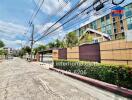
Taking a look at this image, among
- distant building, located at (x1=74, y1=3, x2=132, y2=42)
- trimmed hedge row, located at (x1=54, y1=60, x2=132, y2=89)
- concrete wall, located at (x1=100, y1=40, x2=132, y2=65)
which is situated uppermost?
distant building, located at (x1=74, y1=3, x2=132, y2=42)

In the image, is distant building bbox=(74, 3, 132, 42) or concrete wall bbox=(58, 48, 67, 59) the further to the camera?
distant building bbox=(74, 3, 132, 42)

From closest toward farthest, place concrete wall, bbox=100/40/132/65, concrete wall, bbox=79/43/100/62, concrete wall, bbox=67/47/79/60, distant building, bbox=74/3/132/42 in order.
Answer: concrete wall, bbox=100/40/132/65 → concrete wall, bbox=79/43/100/62 → concrete wall, bbox=67/47/79/60 → distant building, bbox=74/3/132/42

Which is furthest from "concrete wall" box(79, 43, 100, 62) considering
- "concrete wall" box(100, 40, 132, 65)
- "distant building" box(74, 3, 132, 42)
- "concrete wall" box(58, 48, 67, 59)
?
"distant building" box(74, 3, 132, 42)

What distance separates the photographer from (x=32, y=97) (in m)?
6.35

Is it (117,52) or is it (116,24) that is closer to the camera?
(117,52)

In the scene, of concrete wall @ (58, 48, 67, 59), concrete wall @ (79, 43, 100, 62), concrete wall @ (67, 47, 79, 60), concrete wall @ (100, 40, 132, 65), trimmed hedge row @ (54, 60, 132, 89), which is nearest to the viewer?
trimmed hedge row @ (54, 60, 132, 89)

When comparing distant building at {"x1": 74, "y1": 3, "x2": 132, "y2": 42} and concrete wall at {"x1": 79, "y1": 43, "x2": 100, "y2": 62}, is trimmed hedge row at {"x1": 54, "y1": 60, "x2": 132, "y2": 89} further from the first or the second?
distant building at {"x1": 74, "y1": 3, "x2": 132, "y2": 42}

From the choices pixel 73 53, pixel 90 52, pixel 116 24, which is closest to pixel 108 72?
pixel 90 52

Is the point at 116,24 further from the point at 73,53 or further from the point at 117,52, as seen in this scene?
the point at 117,52

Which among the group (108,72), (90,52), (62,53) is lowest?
(108,72)

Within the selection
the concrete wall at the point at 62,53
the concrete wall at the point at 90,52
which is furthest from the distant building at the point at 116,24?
the concrete wall at the point at 90,52

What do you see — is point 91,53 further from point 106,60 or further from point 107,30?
point 107,30

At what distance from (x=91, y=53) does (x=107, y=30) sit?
30.1 metres

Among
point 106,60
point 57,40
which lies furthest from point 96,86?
point 57,40
